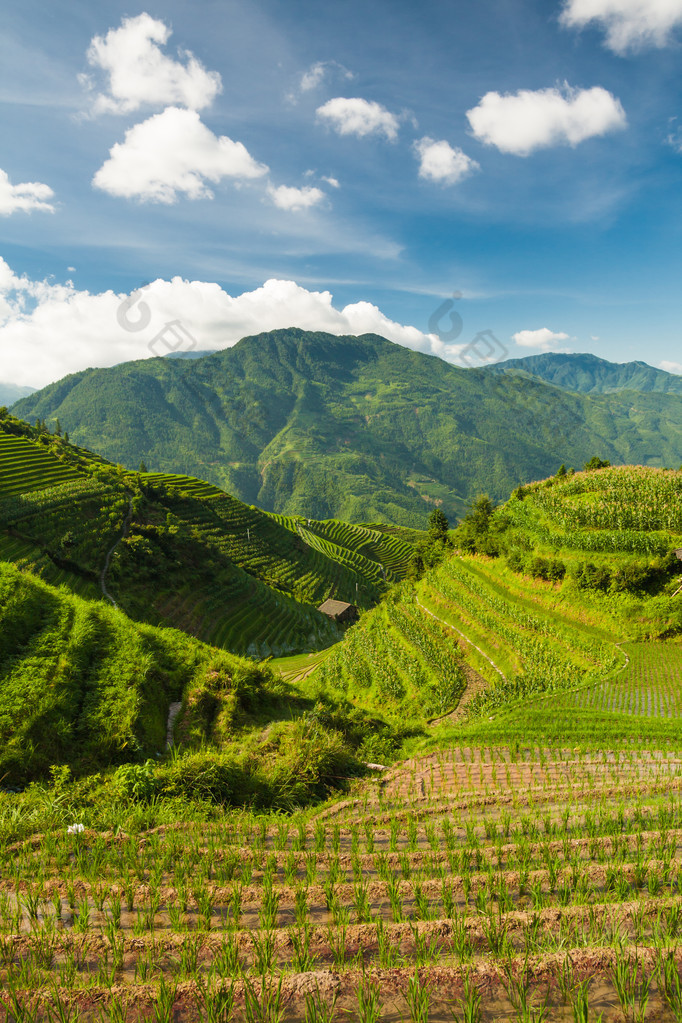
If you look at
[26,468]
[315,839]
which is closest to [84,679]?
[315,839]

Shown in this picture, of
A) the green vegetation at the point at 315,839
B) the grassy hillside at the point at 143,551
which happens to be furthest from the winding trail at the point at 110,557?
the green vegetation at the point at 315,839

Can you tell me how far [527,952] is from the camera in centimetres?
415

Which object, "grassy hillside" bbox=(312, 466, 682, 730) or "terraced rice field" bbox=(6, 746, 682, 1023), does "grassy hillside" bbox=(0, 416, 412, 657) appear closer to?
"grassy hillside" bbox=(312, 466, 682, 730)

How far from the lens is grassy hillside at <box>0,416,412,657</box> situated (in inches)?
1891

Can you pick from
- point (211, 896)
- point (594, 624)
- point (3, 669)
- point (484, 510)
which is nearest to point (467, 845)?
point (211, 896)

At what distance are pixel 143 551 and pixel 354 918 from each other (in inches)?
2114

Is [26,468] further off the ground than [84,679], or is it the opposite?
[26,468]

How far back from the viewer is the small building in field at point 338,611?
251 feet

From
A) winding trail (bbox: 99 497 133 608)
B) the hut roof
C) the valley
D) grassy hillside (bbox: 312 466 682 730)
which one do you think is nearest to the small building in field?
the hut roof

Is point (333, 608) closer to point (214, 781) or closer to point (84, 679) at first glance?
point (84, 679)

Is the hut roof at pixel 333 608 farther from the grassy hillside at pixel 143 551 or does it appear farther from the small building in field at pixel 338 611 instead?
the grassy hillside at pixel 143 551

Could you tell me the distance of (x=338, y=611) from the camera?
7712cm

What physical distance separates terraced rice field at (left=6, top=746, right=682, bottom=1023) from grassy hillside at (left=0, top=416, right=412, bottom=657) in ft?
140

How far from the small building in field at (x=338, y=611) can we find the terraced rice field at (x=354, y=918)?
6879cm
